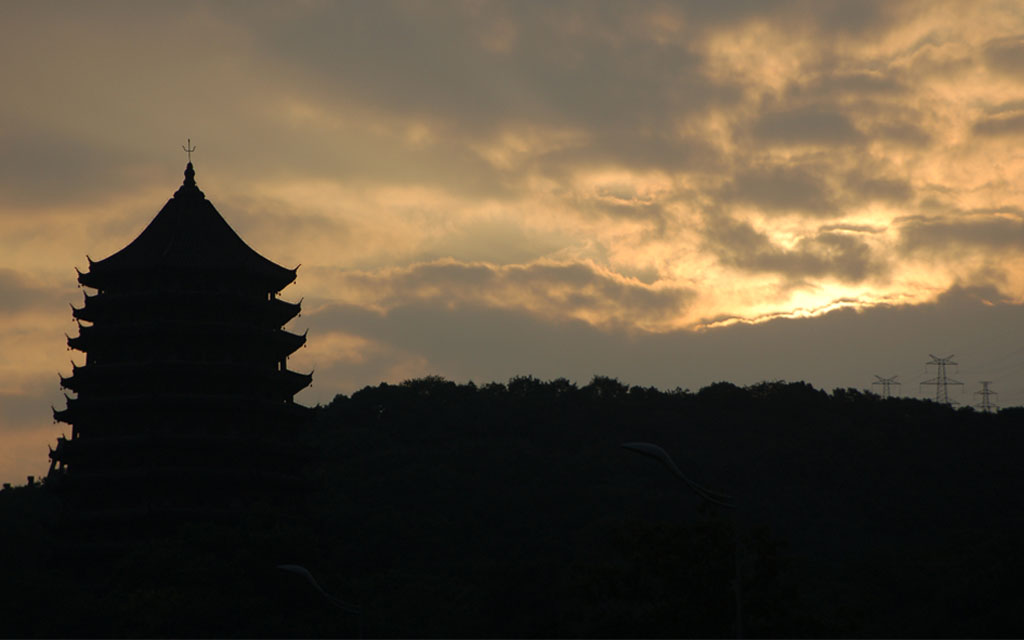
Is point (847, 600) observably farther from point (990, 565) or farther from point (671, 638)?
point (671, 638)

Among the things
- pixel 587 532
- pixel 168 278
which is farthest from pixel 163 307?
pixel 587 532

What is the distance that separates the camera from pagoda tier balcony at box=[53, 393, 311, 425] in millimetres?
80375

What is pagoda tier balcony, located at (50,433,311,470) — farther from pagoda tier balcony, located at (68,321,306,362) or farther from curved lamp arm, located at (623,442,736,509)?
curved lamp arm, located at (623,442,736,509)

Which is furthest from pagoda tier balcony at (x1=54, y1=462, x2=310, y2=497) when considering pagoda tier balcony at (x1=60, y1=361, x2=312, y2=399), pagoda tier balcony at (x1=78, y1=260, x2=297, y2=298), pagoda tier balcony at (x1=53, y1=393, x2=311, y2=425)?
pagoda tier balcony at (x1=78, y1=260, x2=297, y2=298)

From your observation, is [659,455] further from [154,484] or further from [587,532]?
[587,532]

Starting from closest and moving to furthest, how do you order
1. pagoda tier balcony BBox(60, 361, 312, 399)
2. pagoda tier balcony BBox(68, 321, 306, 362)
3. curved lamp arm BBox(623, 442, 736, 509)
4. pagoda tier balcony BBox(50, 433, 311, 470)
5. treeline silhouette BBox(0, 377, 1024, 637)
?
curved lamp arm BBox(623, 442, 736, 509), treeline silhouette BBox(0, 377, 1024, 637), pagoda tier balcony BBox(50, 433, 311, 470), pagoda tier balcony BBox(60, 361, 312, 399), pagoda tier balcony BBox(68, 321, 306, 362)

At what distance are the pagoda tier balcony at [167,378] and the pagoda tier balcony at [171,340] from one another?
62.8 inches

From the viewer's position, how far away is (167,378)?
81688 mm

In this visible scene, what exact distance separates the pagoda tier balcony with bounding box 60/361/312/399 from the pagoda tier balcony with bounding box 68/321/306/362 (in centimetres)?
160

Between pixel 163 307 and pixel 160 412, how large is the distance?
23.0 feet

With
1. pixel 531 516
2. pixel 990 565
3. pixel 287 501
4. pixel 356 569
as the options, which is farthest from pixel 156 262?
pixel 990 565

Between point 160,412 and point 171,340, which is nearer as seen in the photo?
point 160,412

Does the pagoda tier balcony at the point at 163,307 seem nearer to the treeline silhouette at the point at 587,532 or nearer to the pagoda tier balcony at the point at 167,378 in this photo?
the pagoda tier balcony at the point at 167,378

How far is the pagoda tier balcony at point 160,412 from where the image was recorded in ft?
264
